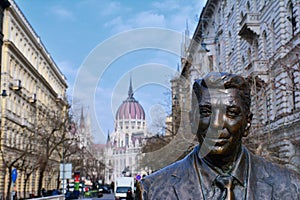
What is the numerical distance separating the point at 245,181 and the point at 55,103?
73465mm

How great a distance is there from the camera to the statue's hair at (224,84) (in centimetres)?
260

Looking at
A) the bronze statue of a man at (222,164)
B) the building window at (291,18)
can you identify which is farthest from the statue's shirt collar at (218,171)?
the building window at (291,18)

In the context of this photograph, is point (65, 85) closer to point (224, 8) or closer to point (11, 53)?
point (11, 53)

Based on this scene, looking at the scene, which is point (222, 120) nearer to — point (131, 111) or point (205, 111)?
point (205, 111)

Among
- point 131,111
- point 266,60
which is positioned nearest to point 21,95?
point 131,111

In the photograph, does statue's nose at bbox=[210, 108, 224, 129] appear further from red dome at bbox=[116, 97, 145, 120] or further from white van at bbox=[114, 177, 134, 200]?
white van at bbox=[114, 177, 134, 200]

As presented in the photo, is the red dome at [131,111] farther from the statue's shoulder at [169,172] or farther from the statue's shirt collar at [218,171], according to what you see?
the statue's shirt collar at [218,171]

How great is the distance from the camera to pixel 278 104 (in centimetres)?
2756

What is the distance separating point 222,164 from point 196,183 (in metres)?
0.17

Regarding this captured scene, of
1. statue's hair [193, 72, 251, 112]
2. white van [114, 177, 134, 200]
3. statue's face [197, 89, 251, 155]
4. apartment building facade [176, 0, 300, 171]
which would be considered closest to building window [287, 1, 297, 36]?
apartment building facade [176, 0, 300, 171]

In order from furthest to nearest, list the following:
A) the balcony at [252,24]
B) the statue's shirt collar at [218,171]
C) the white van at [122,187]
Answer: the white van at [122,187]
the balcony at [252,24]
the statue's shirt collar at [218,171]

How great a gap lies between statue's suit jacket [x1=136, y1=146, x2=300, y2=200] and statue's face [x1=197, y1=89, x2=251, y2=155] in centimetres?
20

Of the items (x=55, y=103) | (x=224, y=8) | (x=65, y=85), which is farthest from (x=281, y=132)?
(x=65, y=85)

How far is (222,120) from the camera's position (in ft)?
8.26
